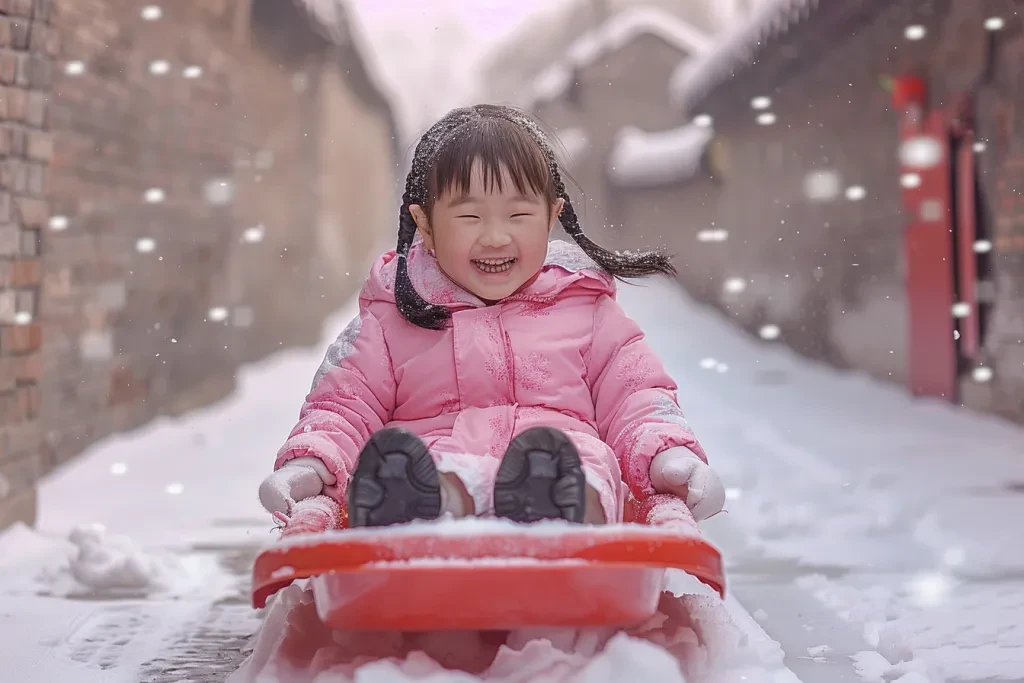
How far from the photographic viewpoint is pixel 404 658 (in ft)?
4.10

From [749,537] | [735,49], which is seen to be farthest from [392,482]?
[735,49]

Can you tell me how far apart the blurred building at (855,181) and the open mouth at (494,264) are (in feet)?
6.00

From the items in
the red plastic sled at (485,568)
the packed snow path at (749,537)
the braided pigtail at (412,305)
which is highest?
→ the braided pigtail at (412,305)

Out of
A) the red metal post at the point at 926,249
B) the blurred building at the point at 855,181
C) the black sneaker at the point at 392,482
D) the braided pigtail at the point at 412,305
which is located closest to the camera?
the black sneaker at the point at 392,482

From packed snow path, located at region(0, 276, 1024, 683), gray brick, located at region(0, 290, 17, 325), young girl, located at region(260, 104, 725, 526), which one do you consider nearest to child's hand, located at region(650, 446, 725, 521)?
young girl, located at region(260, 104, 725, 526)

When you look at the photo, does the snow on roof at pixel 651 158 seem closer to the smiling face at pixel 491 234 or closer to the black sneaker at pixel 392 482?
the smiling face at pixel 491 234

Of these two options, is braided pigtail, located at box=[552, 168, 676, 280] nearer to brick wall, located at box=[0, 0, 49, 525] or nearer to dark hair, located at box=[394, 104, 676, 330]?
dark hair, located at box=[394, 104, 676, 330]

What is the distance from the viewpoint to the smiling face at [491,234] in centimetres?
153

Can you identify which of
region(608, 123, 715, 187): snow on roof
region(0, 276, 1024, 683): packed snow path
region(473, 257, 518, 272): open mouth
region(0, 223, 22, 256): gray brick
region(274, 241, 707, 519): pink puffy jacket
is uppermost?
region(608, 123, 715, 187): snow on roof

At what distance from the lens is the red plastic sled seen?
1.12 m

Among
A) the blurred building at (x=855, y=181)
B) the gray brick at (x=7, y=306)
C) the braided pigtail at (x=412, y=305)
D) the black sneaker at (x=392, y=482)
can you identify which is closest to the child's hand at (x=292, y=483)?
the black sneaker at (x=392, y=482)

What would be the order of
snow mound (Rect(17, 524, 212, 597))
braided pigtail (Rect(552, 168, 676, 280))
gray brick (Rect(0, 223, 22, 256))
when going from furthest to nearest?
gray brick (Rect(0, 223, 22, 256))
snow mound (Rect(17, 524, 212, 597))
braided pigtail (Rect(552, 168, 676, 280))

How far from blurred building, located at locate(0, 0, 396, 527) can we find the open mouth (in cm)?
141

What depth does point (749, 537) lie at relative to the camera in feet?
8.48
